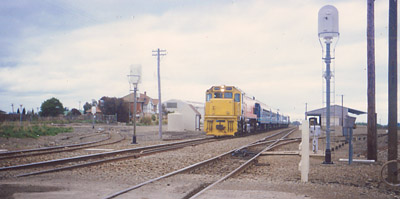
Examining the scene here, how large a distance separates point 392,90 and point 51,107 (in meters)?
91.2

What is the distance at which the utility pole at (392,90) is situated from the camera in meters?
8.52

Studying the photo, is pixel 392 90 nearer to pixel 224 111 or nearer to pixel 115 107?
pixel 224 111

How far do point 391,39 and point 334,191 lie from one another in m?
3.80

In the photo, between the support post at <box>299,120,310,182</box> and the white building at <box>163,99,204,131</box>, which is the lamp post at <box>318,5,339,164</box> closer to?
the support post at <box>299,120,310,182</box>

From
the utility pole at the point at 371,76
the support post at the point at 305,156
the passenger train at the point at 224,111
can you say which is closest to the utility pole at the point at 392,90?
the support post at the point at 305,156

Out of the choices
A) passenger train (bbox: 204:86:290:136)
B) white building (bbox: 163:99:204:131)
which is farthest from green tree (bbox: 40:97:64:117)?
passenger train (bbox: 204:86:290:136)

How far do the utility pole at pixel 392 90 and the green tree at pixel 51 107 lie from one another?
89713mm

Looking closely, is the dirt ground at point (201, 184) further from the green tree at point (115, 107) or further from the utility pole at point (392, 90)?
the green tree at point (115, 107)

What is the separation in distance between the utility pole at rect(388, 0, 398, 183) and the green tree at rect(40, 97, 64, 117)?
89713 mm

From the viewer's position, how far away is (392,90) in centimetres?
862

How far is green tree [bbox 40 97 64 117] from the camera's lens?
90750 mm

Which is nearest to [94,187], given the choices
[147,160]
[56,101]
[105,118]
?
[147,160]

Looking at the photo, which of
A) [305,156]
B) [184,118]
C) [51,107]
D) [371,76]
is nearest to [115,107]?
[51,107]

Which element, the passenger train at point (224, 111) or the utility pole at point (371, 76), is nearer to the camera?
the utility pole at point (371, 76)
